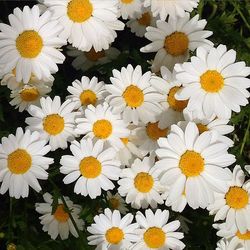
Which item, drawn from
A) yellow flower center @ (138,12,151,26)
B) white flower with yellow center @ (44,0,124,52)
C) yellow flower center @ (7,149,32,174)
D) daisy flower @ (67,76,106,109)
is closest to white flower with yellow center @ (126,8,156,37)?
yellow flower center @ (138,12,151,26)

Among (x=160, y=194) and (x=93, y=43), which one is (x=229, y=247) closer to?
(x=160, y=194)

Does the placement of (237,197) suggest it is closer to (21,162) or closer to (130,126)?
(130,126)

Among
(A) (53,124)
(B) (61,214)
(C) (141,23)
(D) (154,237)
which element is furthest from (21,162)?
(C) (141,23)

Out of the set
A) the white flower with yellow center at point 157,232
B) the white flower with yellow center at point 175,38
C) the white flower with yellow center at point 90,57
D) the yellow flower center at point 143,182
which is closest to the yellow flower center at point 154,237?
the white flower with yellow center at point 157,232

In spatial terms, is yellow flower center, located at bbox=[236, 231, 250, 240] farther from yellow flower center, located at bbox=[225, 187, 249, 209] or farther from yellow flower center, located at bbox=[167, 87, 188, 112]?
yellow flower center, located at bbox=[167, 87, 188, 112]

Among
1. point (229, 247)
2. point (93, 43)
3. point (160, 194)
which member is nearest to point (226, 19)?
point (93, 43)
